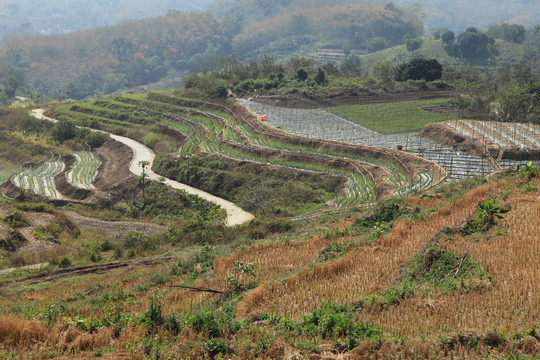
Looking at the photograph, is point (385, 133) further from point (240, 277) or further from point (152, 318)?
point (152, 318)

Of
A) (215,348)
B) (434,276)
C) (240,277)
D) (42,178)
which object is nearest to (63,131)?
(42,178)

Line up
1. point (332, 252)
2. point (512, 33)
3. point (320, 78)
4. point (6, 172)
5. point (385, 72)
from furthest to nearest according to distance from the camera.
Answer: point (512, 33) < point (385, 72) < point (320, 78) < point (6, 172) < point (332, 252)

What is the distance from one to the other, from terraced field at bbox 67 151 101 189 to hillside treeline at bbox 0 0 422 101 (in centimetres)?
8239

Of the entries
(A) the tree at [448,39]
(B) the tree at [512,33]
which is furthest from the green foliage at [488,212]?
(B) the tree at [512,33]

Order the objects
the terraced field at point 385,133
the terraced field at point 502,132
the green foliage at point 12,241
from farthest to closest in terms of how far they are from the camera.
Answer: the terraced field at point 502,132 → the terraced field at point 385,133 → the green foliage at point 12,241

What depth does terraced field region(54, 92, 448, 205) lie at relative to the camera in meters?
27.7

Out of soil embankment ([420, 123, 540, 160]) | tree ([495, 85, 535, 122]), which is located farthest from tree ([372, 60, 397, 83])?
soil embankment ([420, 123, 540, 160])

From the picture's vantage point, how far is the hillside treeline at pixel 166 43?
136 metres

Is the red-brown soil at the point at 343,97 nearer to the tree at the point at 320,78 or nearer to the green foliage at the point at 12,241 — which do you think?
the tree at the point at 320,78

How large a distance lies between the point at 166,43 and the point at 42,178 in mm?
131702

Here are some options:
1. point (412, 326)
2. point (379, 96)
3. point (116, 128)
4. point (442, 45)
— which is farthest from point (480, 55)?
point (412, 326)

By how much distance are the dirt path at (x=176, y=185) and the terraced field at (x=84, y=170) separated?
126 inches

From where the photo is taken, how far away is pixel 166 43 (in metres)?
164

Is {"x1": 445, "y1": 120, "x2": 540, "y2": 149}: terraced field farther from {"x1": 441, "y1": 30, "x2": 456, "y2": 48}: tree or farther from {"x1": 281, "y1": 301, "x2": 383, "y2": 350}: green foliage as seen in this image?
{"x1": 441, "y1": 30, "x2": 456, "y2": 48}: tree
